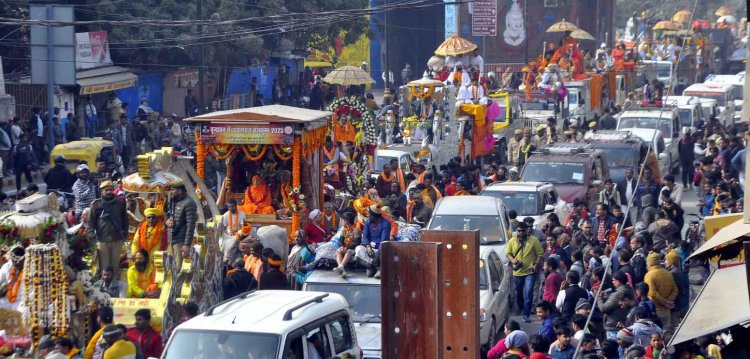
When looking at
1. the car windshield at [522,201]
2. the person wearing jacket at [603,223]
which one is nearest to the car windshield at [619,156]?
the car windshield at [522,201]

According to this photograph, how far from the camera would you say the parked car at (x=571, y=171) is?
2167 centimetres

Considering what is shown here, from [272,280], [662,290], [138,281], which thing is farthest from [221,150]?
[662,290]

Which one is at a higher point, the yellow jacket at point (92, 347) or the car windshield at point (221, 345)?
the car windshield at point (221, 345)

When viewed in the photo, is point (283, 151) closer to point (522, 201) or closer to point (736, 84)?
point (522, 201)

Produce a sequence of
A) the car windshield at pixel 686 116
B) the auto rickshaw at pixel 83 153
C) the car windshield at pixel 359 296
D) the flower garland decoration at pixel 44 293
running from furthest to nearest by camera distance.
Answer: the car windshield at pixel 686 116
the auto rickshaw at pixel 83 153
the car windshield at pixel 359 296
the flower garland decoration at pixel 44 293

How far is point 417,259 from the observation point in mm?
5719

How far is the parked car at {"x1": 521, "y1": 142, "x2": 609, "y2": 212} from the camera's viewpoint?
21.7m

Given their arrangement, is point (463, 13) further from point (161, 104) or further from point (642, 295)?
point (642, 295)

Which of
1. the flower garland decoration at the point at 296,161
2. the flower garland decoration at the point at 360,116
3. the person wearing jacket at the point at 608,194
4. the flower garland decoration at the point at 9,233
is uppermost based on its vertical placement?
the flower garland decoration at the point at 360,116

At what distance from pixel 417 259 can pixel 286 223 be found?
12663mm

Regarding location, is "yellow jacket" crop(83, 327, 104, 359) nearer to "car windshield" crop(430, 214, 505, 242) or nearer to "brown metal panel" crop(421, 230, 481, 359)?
"brown metal panel" crop(421, 230, 481, 359)

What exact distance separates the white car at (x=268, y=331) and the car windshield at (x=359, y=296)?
2000mm

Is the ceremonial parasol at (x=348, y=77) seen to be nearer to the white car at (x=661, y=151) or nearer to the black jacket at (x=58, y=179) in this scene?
the white car at (x=661, y=151)

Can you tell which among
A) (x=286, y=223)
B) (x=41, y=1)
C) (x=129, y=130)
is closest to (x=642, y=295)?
(x=286, y=223)
